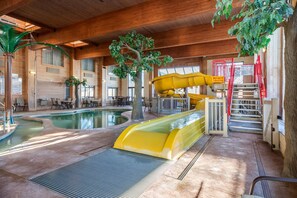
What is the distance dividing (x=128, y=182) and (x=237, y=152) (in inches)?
90.6

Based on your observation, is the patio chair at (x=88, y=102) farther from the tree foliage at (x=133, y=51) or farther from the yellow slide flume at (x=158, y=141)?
the yellow slide flume at (x=158, y=141)

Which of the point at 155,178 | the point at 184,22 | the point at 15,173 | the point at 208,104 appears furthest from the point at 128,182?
the point at 184,22

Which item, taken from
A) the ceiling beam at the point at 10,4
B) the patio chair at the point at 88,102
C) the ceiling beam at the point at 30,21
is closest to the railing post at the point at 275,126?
the ceiling beam at the point at 10,4

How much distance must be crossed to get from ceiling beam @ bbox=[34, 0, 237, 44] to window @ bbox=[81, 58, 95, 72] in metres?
7.11

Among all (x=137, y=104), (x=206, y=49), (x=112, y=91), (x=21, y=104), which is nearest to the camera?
(x=137, y=104)

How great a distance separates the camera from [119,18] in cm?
640

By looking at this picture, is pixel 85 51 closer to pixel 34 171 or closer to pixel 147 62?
pixel 147 62

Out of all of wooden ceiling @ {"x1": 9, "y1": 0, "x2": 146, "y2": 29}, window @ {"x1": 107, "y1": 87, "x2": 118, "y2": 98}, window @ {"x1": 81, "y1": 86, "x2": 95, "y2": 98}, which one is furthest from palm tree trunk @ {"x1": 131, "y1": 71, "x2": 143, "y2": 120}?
window @ {"x1": 107, "y1": 87, "x2": 118, "y2": 98}

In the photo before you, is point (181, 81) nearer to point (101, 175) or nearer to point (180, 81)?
point (180, 81)

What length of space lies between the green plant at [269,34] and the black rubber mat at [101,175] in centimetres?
174

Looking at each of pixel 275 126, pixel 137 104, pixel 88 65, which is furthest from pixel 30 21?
pixel 275 126

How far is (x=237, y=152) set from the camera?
10.8 feet

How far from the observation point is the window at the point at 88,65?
598 inches

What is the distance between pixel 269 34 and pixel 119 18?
5.72 metres
